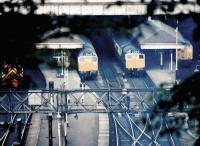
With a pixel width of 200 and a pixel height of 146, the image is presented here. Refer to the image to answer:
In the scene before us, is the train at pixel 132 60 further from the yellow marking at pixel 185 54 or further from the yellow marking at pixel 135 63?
the yellow marking at pixel 185 54

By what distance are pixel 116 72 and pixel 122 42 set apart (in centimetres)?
255

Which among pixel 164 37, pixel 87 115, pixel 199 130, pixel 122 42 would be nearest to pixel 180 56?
pixel 164 37

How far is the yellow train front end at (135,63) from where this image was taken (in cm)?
2991

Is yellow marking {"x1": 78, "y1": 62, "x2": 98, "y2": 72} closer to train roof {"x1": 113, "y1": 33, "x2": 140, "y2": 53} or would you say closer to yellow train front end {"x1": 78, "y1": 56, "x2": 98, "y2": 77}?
yellow train front end {"x1": 78, "y1": 56, "x2": 98, "y2": 77}

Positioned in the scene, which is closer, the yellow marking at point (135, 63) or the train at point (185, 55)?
the yellow marking at point (135, 63)

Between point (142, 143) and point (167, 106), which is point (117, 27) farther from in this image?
point (142, 143)

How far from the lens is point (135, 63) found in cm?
3000

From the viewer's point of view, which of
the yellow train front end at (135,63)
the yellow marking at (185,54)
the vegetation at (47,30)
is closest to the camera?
the vegetation at (47,30)

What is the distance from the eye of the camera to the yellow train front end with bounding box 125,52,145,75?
98.1ft

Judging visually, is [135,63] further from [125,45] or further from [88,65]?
[88,65]

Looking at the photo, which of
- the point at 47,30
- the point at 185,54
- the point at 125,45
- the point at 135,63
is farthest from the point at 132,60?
the point at 47,30

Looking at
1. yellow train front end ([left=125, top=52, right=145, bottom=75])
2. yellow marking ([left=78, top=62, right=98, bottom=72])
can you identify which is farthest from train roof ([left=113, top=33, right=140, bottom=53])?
yellow marking ([left=78, top=62, right=98, bottom=72])

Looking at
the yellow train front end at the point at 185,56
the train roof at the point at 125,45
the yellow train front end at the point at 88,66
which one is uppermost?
the train roof at the point at 125,45

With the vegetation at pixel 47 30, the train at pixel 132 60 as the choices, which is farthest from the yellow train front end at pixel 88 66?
the vegetation at pixel 47 30
